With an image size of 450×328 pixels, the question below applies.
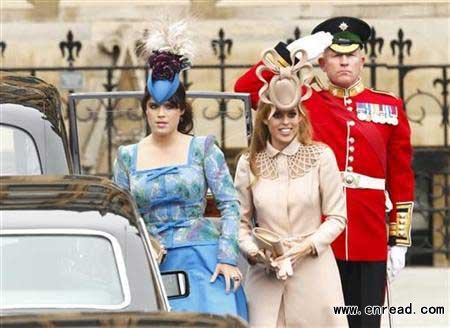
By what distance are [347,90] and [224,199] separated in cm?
107

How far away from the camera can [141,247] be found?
738cm

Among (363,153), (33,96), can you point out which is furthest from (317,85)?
(33,96)

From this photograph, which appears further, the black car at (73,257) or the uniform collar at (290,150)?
the uniform collar at (290,150)

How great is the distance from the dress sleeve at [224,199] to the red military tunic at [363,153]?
0.70 meters

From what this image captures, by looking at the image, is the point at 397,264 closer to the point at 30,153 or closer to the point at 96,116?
the point at 30,153

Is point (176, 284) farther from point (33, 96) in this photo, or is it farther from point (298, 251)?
point (33, 96)

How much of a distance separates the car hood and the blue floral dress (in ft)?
5.70

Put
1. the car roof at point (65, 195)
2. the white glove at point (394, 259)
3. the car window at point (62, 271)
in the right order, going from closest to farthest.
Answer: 1. the car window at point (62, 271)
2. the car roof at point (65, 195)
3. the white glove at point (394, 259)

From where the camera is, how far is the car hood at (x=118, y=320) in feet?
21.3

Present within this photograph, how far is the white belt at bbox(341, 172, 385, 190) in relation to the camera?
918 centimetres

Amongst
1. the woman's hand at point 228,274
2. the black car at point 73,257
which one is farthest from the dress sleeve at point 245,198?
the black car at point 73,257

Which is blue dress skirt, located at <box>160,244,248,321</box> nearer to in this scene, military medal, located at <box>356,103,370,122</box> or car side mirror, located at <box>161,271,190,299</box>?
car side mirror, located at <box>161,271,190,299</box>

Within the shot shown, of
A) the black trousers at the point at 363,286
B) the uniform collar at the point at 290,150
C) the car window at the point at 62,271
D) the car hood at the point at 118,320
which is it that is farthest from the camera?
the black trousers at the point at 363,286

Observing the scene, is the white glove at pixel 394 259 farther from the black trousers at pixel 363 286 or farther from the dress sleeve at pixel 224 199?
the dress sleeve at pixel 224 199
